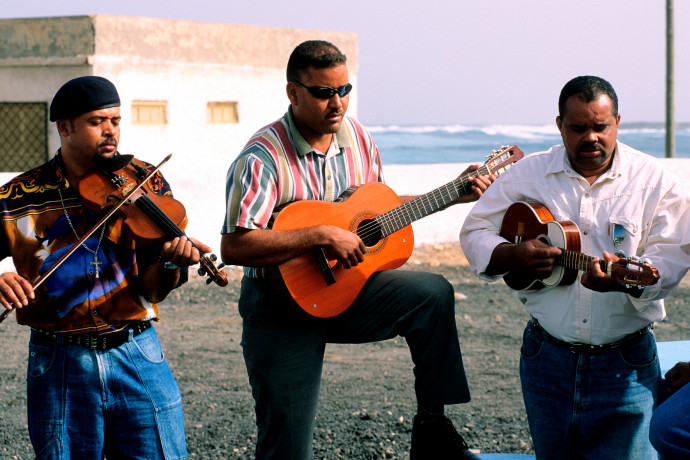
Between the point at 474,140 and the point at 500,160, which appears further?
the point at 474,140

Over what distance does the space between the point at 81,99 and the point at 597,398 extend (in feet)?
7.84

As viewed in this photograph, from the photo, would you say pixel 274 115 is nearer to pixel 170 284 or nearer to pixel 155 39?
pixel 155 39

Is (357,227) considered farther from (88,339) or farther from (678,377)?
(678,377)

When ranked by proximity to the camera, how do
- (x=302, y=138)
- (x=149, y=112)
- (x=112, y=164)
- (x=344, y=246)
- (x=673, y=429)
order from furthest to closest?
(x=149, y=112) < (x=302, y=138) < (x=344, y=246) < (x=112, y=164) < (x=673, y=429)

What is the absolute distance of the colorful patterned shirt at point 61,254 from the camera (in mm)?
3580

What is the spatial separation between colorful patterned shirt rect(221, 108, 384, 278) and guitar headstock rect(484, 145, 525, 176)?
551 mm

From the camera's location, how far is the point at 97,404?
11.8ft

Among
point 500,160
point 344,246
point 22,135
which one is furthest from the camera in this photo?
point 22,135

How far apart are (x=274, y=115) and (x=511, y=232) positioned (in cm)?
1781

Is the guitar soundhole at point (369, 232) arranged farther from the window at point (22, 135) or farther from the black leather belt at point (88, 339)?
the window at point (22, 135)

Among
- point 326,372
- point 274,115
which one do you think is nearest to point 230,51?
point 274,115

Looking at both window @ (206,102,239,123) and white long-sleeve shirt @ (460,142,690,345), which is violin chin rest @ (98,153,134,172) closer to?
white long-sleeve shirt @ (460,142,690,345)

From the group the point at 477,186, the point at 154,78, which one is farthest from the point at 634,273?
the point at 154,78

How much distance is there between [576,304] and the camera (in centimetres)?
362
